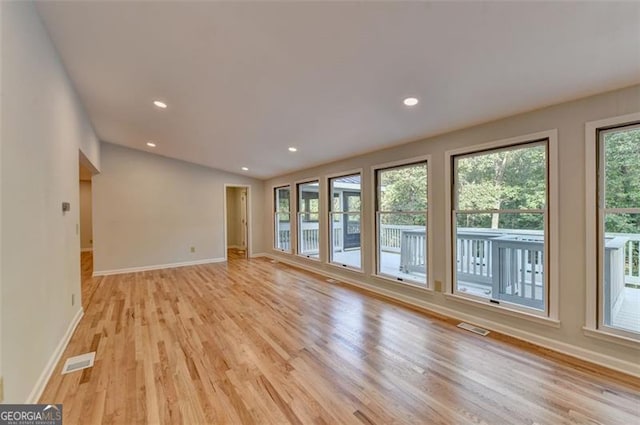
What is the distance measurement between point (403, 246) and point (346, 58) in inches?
120

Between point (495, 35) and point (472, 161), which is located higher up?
point (495, 35)

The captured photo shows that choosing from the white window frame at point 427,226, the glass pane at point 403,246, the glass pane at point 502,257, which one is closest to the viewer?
the glass pane at point 502,257

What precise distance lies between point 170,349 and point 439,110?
352 cm

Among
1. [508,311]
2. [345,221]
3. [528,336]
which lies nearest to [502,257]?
[508,311]

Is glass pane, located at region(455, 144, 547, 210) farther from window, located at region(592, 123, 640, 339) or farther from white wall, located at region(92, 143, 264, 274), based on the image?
white wall, located at region(92, 143, 264, 274)

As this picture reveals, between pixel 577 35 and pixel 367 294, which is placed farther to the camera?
pixel 367 294

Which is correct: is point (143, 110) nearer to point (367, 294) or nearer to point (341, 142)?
point (341, 142)

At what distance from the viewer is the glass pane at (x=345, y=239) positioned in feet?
16.7

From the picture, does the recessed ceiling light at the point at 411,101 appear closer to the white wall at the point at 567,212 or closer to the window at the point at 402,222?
the white wall at the point at 567,212

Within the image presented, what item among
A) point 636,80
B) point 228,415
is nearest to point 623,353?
point 636,80

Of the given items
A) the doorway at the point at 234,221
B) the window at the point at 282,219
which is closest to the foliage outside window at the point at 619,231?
the window at the point at 282,219

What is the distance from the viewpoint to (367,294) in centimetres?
431

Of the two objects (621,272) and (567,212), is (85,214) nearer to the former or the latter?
(567,212)

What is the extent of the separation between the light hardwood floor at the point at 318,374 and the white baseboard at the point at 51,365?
52 mm
